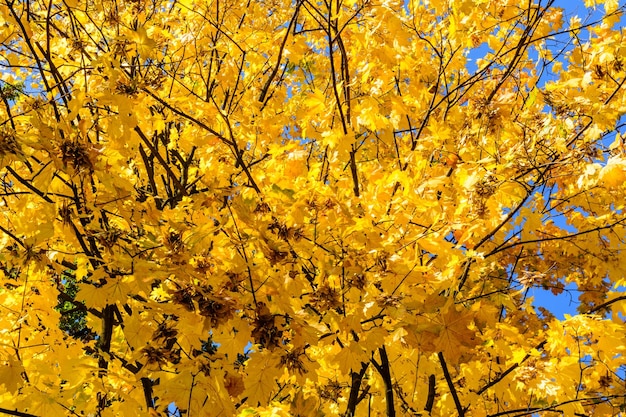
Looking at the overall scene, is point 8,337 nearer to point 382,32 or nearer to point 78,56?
point 78,56

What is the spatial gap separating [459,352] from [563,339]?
1057 mm

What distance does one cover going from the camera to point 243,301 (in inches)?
76.1

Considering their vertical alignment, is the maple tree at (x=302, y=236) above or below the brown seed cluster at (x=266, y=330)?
above

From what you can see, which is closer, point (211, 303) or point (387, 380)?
point (211, 303)

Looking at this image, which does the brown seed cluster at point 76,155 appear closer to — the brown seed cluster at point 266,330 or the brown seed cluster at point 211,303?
the brown seed cluster at point 211,303

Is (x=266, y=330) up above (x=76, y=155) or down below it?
below

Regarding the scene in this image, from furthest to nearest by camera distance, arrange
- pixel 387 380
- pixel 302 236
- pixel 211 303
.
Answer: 1. pixel 387 380
2. pixel 302 236
3. pixel 211 303

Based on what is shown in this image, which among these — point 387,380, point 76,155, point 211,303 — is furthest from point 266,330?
point 387,380

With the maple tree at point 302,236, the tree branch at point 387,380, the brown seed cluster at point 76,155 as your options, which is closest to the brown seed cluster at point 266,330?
the maple tree at point 302,236

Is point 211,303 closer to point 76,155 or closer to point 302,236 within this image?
point 302,236

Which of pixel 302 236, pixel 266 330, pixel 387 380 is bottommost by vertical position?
pixel 266 330

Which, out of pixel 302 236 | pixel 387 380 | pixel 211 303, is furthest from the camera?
pixel 387 380

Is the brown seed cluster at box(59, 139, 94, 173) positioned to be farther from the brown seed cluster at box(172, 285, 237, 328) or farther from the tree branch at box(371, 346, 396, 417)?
the tree branch at box(371, 346, 396, 417)

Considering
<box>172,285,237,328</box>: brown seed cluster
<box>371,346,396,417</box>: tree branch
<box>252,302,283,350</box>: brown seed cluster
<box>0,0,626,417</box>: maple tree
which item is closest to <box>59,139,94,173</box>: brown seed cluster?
<box>0,0,626,417</box>: maple tree
